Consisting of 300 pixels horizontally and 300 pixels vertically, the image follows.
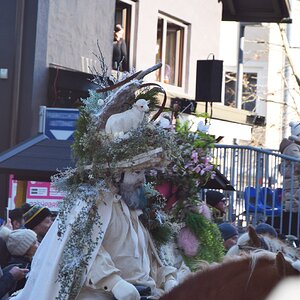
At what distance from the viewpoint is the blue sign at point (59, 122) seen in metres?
11.1

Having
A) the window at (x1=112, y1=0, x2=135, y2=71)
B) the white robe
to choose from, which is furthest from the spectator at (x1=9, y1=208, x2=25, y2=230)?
the window at (x1=112, y1=0, x2=135, y2=71)

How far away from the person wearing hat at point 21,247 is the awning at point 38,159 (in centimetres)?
135

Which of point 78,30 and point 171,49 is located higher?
point 171,49

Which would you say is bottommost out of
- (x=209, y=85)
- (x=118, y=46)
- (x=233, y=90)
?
(x=209, y=85)

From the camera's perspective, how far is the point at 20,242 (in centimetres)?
763

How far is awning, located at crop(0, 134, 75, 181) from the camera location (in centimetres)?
913

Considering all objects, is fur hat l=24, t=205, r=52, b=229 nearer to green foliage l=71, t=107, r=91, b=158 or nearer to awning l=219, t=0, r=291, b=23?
green foliage l=71, t=107, r=91, b=158

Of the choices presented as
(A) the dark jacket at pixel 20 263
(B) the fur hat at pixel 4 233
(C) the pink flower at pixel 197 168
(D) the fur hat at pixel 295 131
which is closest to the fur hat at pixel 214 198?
(D) the fur hat at pixel 295 131

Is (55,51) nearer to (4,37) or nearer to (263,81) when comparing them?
(4,37)

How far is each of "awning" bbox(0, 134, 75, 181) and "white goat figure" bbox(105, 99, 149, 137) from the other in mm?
3032

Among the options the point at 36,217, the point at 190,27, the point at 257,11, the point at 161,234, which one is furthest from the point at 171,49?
the point at 161,234

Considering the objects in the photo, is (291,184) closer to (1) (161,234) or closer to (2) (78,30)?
(1) (161,234)

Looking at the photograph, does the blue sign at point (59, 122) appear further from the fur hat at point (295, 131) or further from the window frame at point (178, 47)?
the window frame at point (178, 47)

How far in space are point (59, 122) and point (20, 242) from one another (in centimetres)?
384
